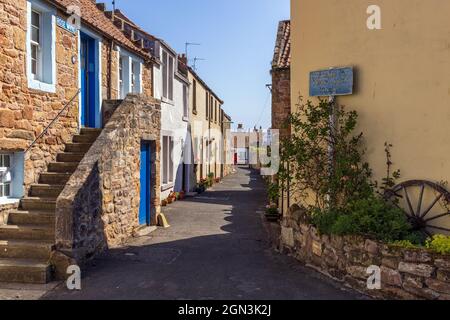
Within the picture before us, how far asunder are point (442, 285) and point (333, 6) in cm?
Result: 507

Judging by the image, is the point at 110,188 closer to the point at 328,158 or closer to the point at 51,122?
the point at 51,122

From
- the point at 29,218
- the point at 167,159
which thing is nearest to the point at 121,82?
the point at 167,159

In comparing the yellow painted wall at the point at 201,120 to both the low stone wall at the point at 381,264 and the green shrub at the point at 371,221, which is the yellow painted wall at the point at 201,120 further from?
the green shrub at the point at 371,221

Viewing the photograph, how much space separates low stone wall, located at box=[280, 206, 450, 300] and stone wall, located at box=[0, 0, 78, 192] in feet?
17.3

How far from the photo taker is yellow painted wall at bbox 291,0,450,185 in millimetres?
6391

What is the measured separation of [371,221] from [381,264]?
0.64 m

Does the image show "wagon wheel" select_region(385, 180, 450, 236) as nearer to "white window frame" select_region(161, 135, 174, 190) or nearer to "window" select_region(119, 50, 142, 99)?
"window" select_region(119, 50, 142, 99)

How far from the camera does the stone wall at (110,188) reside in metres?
6.98

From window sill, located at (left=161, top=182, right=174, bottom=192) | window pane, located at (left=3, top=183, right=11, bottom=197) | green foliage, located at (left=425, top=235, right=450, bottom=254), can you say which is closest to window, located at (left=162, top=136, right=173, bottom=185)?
window sill, located at (left=161, top=182, right=174, bottom=192)

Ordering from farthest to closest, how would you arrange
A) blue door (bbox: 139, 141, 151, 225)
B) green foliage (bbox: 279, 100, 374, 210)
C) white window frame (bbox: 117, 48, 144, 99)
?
white window frame (bbox: 117, 48, 144, 99), blue door (bbox: 139, 141, 151, 225), green foliage (bbox: 279, 100, 374, 210)

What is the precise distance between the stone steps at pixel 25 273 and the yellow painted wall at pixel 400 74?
548cm

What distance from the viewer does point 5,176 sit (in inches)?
307
